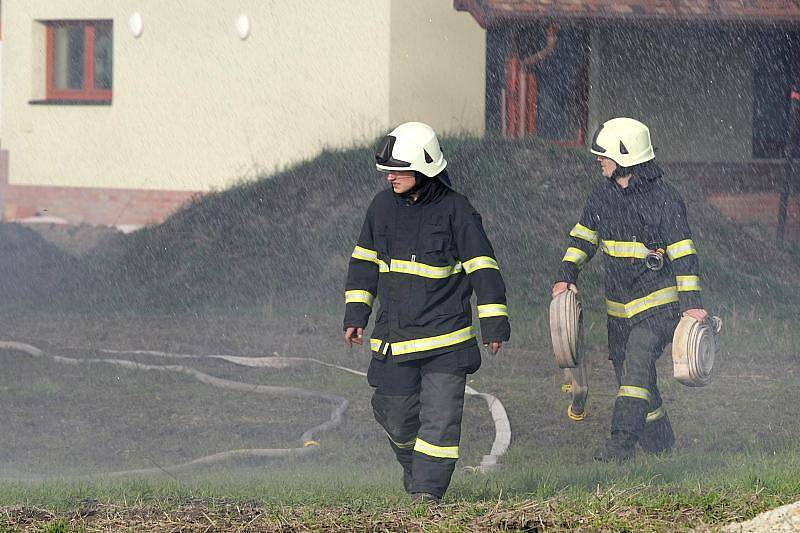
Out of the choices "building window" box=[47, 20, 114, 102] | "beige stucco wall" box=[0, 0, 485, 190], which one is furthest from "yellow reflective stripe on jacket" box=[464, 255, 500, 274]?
"building window" box=[47, 20, 114, 102]

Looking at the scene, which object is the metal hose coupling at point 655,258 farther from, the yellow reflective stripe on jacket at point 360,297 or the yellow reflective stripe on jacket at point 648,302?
the yellow reflective stripe on jacket at point 360,297

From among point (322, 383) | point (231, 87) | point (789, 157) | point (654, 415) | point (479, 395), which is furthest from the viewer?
point (231, 87)

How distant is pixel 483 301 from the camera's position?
227 inches

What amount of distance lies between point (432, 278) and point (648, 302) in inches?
64.7

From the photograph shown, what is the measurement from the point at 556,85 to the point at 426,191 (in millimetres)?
12945

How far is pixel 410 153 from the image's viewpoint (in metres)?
5.81

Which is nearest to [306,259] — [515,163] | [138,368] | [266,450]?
[515,163]

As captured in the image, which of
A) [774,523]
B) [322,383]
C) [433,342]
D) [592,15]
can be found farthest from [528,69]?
[774,523]

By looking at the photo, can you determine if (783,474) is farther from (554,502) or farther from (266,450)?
(266,450)

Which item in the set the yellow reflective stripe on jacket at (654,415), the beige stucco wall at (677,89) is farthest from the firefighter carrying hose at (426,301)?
the beige stucco wall at (677,89)

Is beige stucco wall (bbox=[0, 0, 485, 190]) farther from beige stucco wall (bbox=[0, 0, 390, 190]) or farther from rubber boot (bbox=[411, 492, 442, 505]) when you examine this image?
rubber boot (bbox=[411, 492, 442, 505])

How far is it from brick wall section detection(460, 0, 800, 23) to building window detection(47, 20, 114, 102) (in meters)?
6.55

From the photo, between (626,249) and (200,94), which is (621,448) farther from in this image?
(200,94)

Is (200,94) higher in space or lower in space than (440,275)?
higher
